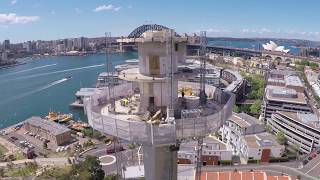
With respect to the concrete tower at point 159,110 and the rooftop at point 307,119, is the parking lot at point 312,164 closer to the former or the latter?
the rooftop at point 307,119

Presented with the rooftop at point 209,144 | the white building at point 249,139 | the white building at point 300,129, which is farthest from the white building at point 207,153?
the white building at point 300,129

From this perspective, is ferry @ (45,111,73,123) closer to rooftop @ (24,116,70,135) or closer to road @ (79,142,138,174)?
rooftop @ (24,116,70,135)

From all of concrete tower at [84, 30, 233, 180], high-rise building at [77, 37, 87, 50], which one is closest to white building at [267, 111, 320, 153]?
concrete tower at [84, 30, 233, 180]

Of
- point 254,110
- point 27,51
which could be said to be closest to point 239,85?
point 254,110

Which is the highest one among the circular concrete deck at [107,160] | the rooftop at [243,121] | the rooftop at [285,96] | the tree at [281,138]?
the rooftop at [285,96]

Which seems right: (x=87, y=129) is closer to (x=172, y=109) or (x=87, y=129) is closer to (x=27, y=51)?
(x=172, y=109)
